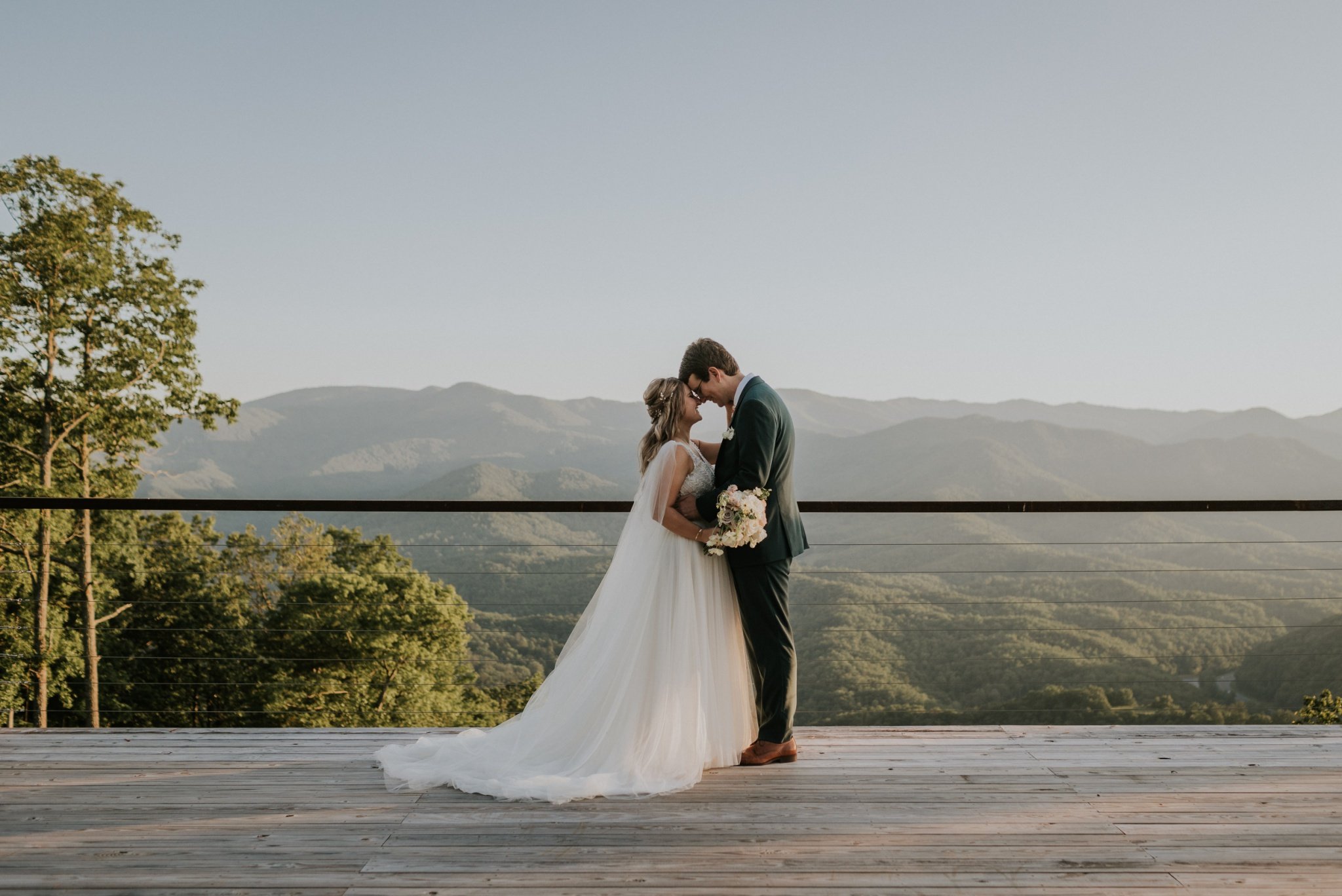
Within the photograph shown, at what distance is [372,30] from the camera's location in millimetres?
17078

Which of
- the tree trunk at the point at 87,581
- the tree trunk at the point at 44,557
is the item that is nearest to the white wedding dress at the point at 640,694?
the tree trunk at the point at 87,581

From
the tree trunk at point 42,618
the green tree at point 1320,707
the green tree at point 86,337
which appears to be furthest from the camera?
the green tree at point 1320,707

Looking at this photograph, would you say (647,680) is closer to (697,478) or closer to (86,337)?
(697,478)

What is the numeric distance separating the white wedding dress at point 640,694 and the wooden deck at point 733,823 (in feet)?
0.41

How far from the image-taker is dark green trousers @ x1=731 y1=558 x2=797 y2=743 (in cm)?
315

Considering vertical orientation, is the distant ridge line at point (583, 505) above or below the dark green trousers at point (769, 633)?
above

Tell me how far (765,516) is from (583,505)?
1052mm

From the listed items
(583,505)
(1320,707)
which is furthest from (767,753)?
(1320,707)

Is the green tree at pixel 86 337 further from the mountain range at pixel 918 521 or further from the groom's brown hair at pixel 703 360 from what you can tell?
the groom's brown hair at pixel 703 360

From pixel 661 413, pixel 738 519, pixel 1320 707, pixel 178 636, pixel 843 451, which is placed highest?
pixel 843 451

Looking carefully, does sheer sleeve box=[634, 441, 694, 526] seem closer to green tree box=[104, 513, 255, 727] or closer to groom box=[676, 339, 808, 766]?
groom box=[676, 339, 808, 766]

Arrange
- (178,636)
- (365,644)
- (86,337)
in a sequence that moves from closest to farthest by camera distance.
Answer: (86,337) < (178,636) < (365,644)

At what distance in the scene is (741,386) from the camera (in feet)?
10.3

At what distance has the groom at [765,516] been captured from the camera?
306 centimetres
